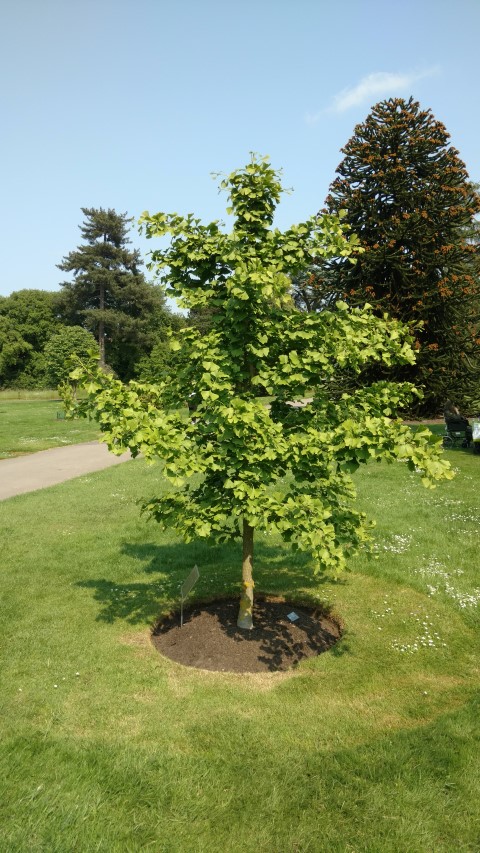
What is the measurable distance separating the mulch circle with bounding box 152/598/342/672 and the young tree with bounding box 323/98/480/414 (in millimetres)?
16795

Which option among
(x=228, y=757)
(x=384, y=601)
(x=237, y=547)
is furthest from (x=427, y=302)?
(x=228, y=757)

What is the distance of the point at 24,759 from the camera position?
454 cm

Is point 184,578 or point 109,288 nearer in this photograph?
point 184,578

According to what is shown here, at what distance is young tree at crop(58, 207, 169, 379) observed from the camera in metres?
59.4

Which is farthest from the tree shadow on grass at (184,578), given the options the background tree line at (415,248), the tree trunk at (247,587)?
the background tree line at (415,248)

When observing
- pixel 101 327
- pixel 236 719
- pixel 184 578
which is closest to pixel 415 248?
pixel 184 578

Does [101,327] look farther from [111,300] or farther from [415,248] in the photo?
[415,248]

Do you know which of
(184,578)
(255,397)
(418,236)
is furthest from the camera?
(418,236)

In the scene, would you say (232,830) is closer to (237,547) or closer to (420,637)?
(420,637)

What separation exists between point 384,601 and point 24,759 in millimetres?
4841

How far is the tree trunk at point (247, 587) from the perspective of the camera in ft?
22.6

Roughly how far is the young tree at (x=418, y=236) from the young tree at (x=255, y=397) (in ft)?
55.5

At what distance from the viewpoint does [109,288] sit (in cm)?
6084

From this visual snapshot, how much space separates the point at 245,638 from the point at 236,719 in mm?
1637
